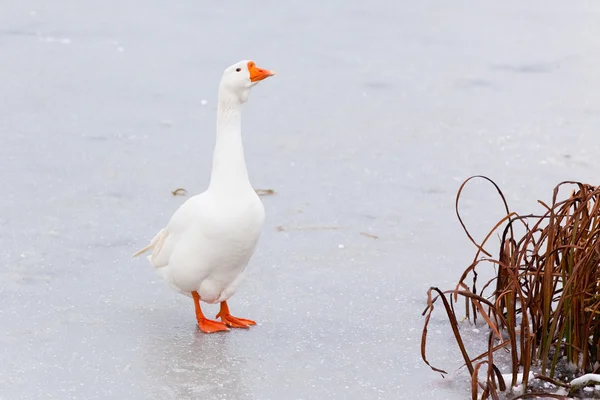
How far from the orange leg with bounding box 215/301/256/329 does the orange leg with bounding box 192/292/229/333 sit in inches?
1.0

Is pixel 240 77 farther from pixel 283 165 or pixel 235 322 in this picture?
pixel 283 165

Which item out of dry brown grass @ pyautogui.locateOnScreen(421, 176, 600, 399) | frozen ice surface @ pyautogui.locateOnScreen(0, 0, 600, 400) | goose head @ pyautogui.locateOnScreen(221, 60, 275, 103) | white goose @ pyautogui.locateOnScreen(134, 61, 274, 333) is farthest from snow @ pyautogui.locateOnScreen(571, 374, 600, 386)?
goose head @ pyautogui.locateOnScreen(221, 60, 275, 103)

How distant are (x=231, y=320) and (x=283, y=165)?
1.64 metres

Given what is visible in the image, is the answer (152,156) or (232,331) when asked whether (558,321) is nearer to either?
(232,331)

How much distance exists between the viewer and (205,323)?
11.0 feet

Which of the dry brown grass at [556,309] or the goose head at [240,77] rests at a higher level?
the goose head at [240,77]

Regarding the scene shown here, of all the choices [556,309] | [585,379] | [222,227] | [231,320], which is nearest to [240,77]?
[222,227]

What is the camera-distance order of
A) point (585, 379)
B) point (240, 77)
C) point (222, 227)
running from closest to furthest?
point (585, 379) → point (222, 227) → point (240, 77)

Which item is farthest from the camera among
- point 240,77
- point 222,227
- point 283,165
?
point 283,165

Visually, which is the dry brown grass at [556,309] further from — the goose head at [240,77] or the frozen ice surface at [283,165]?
the goose head at [240,77]

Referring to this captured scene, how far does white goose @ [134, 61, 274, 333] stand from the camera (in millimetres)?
3209

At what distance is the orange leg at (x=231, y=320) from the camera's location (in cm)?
338

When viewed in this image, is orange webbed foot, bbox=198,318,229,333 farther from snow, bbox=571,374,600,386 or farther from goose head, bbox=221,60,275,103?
snow, bbox=571,374,600,386

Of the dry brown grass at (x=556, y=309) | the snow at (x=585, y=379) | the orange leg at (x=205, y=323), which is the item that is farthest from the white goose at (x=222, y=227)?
the snow at (x=585, y=379)
